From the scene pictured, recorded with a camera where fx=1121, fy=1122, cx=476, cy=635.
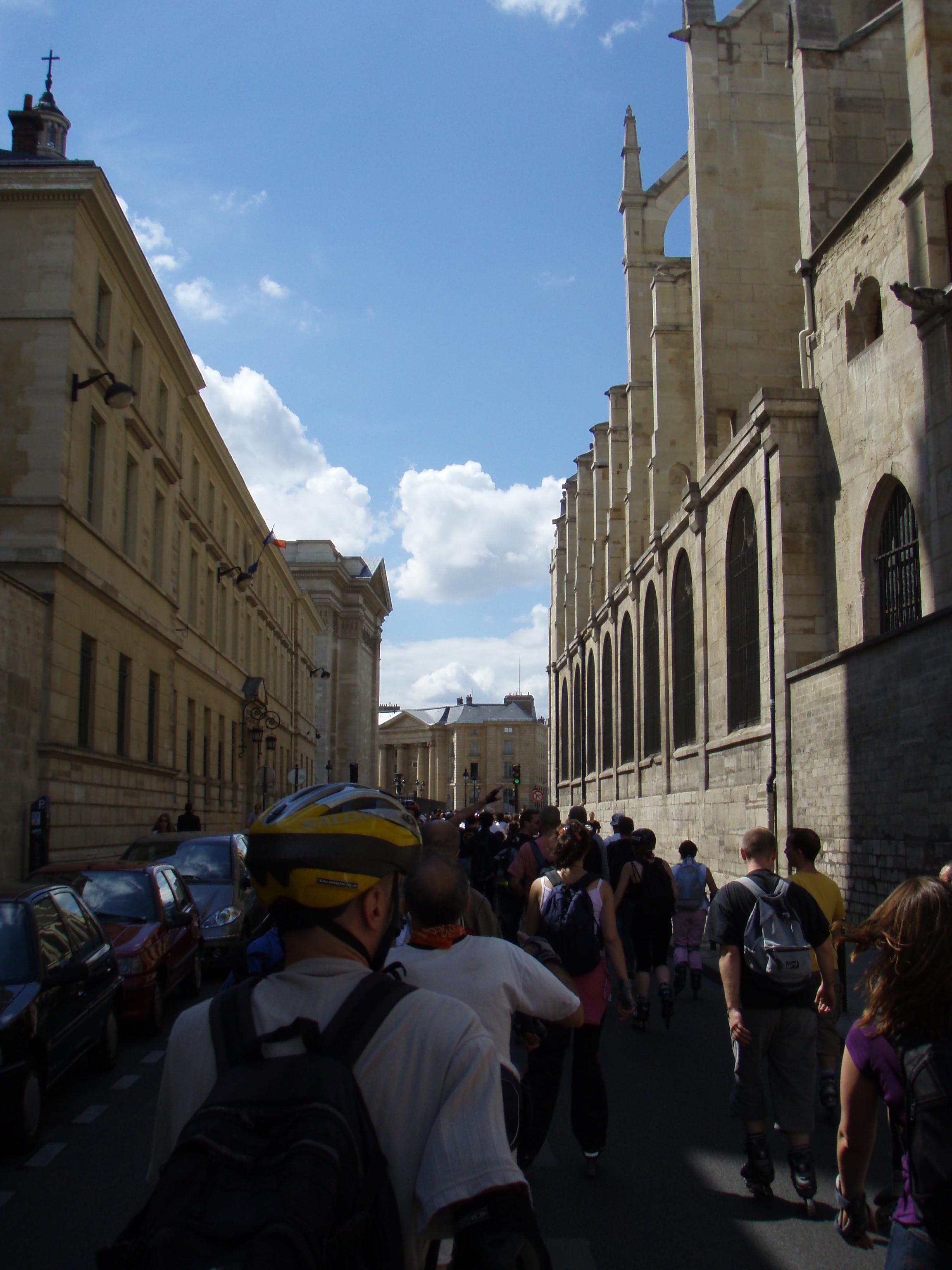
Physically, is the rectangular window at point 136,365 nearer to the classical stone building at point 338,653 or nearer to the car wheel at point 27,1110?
the car wheel at point 27,1110

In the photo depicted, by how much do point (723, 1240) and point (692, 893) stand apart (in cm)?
631

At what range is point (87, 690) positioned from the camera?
20547mm

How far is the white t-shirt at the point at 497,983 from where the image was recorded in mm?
3453

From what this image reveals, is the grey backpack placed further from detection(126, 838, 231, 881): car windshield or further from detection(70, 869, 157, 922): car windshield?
detection(126, 838, 231, 881): car windshield

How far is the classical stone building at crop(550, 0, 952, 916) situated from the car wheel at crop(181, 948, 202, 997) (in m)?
8.48

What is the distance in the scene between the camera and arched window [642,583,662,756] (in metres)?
32.3

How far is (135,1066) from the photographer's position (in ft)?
28.1

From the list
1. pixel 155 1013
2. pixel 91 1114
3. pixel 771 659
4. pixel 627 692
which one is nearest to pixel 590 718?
pixel 627 692

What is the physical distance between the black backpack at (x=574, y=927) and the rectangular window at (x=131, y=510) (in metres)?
19.3

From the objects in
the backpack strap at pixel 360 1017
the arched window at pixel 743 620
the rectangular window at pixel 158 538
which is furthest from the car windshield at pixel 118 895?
the rectangular window at pixel 158 538

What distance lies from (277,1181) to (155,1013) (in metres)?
8.91

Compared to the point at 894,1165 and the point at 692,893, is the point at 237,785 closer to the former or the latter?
the point at 692,893

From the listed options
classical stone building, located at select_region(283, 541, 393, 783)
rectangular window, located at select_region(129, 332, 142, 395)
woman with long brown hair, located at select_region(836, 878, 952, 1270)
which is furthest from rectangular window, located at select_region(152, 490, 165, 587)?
classical stone building, located at select_region(283, 541, 393, 783)

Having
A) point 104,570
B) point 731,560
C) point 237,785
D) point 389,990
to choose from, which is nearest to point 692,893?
point 389,990
